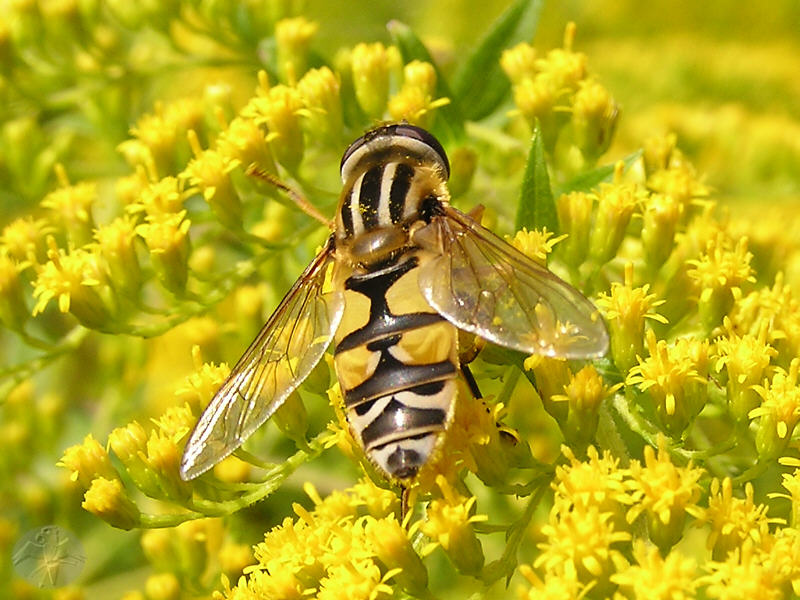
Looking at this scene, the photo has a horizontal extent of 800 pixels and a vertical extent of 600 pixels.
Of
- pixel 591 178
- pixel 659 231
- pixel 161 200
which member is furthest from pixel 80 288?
pixel 659 231

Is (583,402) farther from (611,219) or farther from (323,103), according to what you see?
(323,103)

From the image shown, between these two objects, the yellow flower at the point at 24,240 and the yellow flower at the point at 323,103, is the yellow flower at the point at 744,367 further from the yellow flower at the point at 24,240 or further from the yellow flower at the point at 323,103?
the yellow flower at the point at 24,240

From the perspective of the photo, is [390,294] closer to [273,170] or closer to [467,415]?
[467,415]

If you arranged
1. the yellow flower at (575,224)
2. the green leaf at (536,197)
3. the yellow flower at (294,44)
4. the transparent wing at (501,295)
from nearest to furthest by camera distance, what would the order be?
1. the transparent wing at (501,295)
2. the green leaf at (536,197)
3. the yellow flower at (575,224)
4. the yellow flower at (294,44)

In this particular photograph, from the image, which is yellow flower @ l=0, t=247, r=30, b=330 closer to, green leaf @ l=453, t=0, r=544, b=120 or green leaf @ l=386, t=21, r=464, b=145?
green leaf @ l=386, t=21, r=464, b=145

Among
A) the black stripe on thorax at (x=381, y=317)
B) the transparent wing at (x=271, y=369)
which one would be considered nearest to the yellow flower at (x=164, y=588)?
the transparent wing at (x=271, y=369)
